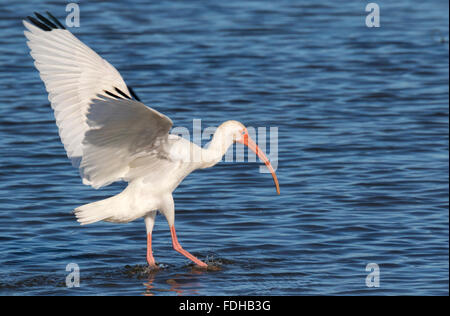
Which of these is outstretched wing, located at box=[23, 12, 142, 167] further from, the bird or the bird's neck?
the bird's neck

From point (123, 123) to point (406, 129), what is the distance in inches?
313

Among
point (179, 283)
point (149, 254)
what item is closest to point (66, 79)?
point (149, 254)

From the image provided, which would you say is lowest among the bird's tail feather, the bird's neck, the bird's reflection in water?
the bird's reflection in water

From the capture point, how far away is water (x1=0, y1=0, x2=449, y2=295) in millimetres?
9414

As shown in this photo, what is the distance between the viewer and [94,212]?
28.6 feet

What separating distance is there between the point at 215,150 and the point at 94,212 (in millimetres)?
1301

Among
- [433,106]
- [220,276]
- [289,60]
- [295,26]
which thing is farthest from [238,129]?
[295,26]

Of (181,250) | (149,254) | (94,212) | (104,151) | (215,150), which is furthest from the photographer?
(181,250)

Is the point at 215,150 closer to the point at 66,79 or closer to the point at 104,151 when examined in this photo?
the point at 104,151

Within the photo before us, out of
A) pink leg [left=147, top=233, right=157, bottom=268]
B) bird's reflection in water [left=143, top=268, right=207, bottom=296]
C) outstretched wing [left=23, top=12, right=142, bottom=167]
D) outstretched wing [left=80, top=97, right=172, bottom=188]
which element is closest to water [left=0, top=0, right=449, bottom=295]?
bird's reflection in water [left=143, top=268, right=207, bottom=296]

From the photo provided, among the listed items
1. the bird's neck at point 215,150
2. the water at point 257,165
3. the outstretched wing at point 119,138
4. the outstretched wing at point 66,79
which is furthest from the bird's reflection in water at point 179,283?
the outstretched wing at point 66,79

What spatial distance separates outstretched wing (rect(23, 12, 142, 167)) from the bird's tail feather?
650mm

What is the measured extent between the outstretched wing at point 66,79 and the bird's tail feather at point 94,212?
0.65 m

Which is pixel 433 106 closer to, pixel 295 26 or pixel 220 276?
pixel 295 26
